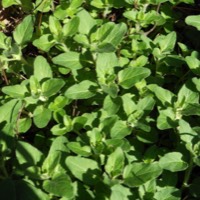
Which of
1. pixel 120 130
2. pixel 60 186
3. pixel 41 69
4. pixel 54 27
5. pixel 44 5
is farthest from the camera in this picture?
pixel 44 5

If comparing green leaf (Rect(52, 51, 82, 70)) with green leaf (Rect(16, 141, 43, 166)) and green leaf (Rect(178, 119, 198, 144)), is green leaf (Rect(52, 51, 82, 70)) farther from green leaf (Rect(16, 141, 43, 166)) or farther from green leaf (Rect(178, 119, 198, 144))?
green leaf (Rect(178, 119, 198, 144))

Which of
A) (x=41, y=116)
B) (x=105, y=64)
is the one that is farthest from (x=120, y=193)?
(x=105, y=64)

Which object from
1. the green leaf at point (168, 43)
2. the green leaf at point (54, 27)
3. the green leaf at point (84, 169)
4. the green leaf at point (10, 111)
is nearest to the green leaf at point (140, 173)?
the green leaf at point (84, 169)

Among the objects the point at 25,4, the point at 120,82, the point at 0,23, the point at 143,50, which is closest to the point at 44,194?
the point at 120,82

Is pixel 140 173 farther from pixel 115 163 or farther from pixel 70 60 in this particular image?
pixel 70 60

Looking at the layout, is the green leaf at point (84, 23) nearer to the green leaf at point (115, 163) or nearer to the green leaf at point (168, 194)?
the green leaf at point (115, 163)

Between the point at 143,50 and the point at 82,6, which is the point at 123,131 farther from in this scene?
the point at 82,6

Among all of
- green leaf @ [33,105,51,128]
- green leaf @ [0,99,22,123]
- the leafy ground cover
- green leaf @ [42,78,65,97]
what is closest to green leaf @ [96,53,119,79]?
the leafy ground cover
